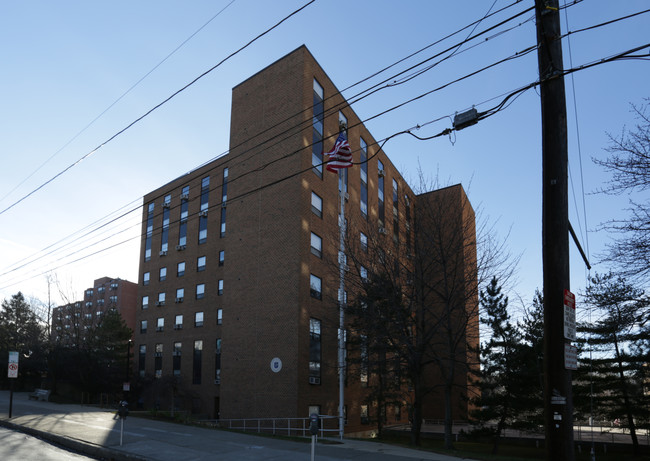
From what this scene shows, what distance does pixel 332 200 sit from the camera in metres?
31.7

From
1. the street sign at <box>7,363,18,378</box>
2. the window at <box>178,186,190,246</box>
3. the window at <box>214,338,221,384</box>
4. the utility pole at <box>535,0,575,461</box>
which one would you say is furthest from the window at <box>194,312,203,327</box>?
the utility pole at <box>535,0,575,461</box>

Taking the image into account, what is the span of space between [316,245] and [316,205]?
95.9 inches

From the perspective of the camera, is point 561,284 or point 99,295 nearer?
point 561,284

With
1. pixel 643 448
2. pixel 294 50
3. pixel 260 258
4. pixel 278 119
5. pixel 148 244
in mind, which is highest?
pixel 294 50

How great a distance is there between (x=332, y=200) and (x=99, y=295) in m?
67.4

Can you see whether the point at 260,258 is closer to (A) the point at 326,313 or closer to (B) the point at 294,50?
(A) the point at 326,313

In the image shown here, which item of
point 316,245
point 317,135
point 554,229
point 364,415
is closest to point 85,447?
point 554,229

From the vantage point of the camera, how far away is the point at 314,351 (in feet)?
90.7

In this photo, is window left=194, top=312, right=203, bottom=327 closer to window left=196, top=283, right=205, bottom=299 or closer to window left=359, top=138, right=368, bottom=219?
window left=196, top=283, right=205, bottom=299

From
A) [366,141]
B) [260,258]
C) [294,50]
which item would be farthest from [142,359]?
[294,50]

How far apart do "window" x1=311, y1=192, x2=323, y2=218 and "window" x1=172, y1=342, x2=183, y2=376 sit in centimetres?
2112

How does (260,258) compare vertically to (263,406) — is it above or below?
above

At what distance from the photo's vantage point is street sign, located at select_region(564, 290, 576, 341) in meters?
7.07

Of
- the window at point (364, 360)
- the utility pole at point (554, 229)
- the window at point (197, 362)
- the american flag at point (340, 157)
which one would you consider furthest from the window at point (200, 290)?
the utility pole at point (554, 229)
